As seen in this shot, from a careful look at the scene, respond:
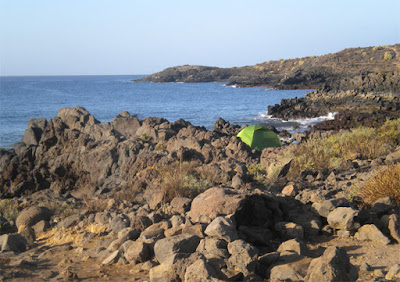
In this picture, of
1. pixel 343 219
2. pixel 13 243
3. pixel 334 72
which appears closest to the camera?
pixel 343 219

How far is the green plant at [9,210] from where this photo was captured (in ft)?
26.1

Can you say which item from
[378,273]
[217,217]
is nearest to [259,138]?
[217,217]

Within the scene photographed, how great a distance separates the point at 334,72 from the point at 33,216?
239 ft

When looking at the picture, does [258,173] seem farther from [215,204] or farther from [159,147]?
[159,147]

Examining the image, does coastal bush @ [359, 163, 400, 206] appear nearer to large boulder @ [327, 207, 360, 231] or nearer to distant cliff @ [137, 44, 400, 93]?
large boulder @ [327, 207, 360, 231]

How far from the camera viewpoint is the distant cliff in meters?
38.2

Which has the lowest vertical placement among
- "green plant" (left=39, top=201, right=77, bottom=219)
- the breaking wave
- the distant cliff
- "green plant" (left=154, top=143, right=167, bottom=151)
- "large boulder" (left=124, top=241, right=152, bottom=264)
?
the breaking wave

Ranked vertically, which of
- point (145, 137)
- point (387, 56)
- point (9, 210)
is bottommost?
point (9, 210)

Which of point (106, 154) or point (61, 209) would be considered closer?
point (61, 209)

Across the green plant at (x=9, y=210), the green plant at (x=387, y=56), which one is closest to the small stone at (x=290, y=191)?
the green plant at (x=9, y=210)

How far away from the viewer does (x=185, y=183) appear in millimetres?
7176

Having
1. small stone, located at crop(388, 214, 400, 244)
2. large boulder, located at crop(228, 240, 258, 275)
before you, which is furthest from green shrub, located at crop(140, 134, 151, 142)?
large boulder, located at crop(228, 240, 258, 275)

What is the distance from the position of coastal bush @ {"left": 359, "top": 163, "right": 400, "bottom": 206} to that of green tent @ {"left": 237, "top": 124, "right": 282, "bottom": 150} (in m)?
7.14

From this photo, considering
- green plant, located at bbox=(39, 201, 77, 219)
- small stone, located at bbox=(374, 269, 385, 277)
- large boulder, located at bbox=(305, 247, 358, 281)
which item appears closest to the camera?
large boulder, located at bbox=(305, 247, 358, 281)
